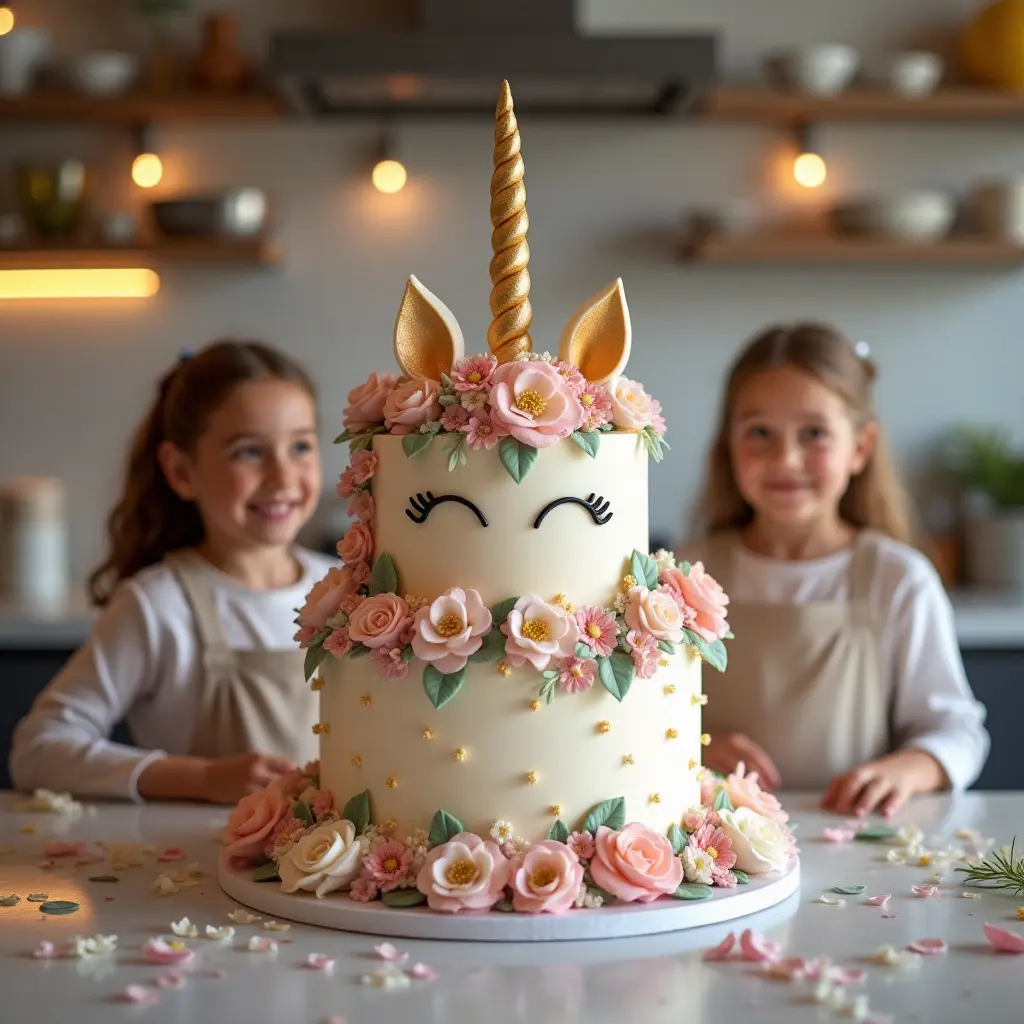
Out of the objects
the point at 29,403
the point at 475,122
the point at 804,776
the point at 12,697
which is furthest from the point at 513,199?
the point at 29,403

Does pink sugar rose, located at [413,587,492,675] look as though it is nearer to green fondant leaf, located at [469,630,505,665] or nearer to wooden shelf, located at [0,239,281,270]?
green fondant leaf, located at [469,630,505,665]

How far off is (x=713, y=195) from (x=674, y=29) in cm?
39

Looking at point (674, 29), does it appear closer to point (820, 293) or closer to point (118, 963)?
point (820, 293)

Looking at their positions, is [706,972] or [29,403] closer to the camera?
[706,972]

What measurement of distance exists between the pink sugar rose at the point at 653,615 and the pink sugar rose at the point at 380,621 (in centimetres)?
18

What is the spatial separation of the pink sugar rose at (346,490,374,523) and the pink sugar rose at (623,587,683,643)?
237 millimetres

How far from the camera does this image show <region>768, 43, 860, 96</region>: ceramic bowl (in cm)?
312

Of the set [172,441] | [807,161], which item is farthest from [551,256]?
[172,441]

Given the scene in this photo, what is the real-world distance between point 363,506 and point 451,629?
173 mm

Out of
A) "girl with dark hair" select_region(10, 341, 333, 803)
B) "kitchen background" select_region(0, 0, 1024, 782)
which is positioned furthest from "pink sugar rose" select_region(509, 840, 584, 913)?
"kitchen background" select_region(0, 0, 1024, 782)

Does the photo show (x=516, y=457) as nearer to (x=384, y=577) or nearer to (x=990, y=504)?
(x=384, y=577)

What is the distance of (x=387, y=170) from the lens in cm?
334

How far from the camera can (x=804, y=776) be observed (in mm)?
1997

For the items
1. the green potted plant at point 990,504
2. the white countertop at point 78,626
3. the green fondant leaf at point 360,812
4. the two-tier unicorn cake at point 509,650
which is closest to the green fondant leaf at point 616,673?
the two-tier unicorn cake at point 509,650
